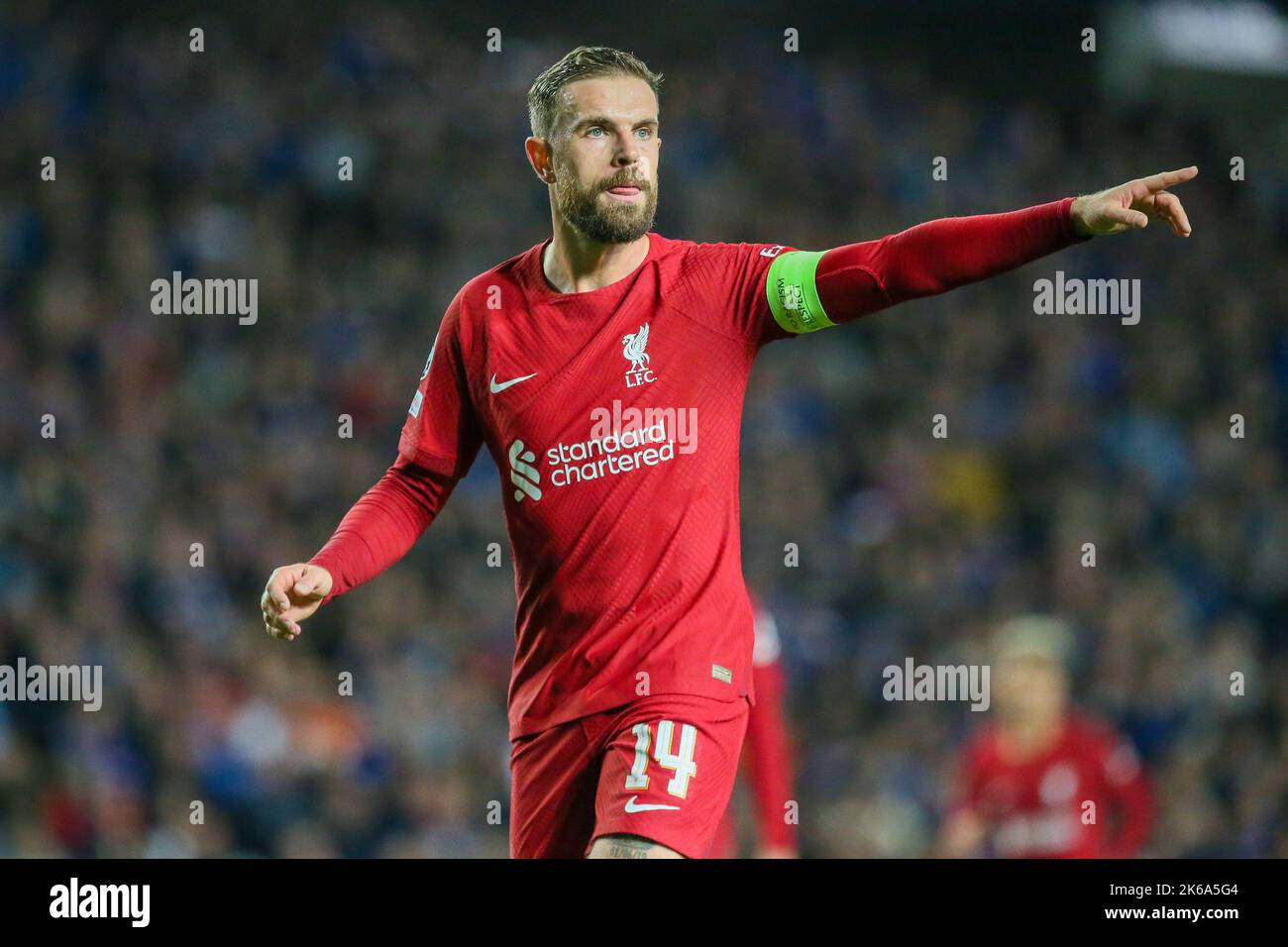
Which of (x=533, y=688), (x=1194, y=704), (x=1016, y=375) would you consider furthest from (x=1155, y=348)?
(x=533, y=688)

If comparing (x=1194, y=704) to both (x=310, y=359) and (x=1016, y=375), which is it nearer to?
(x=1016, y=375)

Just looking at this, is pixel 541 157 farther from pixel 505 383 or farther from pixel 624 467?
pixel 624 467

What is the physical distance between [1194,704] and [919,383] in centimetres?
292

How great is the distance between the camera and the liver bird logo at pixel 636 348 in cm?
447

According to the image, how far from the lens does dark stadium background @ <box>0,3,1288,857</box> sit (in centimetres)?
983

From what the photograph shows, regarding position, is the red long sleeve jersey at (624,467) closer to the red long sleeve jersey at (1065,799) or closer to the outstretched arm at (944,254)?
the outstretched arm at (944,254)

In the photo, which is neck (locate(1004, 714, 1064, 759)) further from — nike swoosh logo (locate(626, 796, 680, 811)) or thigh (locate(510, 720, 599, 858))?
nike swoosh logo (locate(626, 796, 680, 811))

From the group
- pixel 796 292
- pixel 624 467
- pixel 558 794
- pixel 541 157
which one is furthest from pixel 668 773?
pixel 541 157

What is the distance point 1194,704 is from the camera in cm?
1023

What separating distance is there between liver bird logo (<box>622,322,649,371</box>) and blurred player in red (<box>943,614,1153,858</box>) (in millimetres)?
4091

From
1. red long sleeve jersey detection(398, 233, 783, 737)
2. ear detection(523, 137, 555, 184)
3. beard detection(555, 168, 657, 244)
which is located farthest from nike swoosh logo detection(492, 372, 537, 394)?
ear detection(523, 137, 555, 184)

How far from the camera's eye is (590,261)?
4.62 meters

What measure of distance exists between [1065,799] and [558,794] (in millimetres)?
4172

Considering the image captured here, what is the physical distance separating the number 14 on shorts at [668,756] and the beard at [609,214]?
131 centimetres
